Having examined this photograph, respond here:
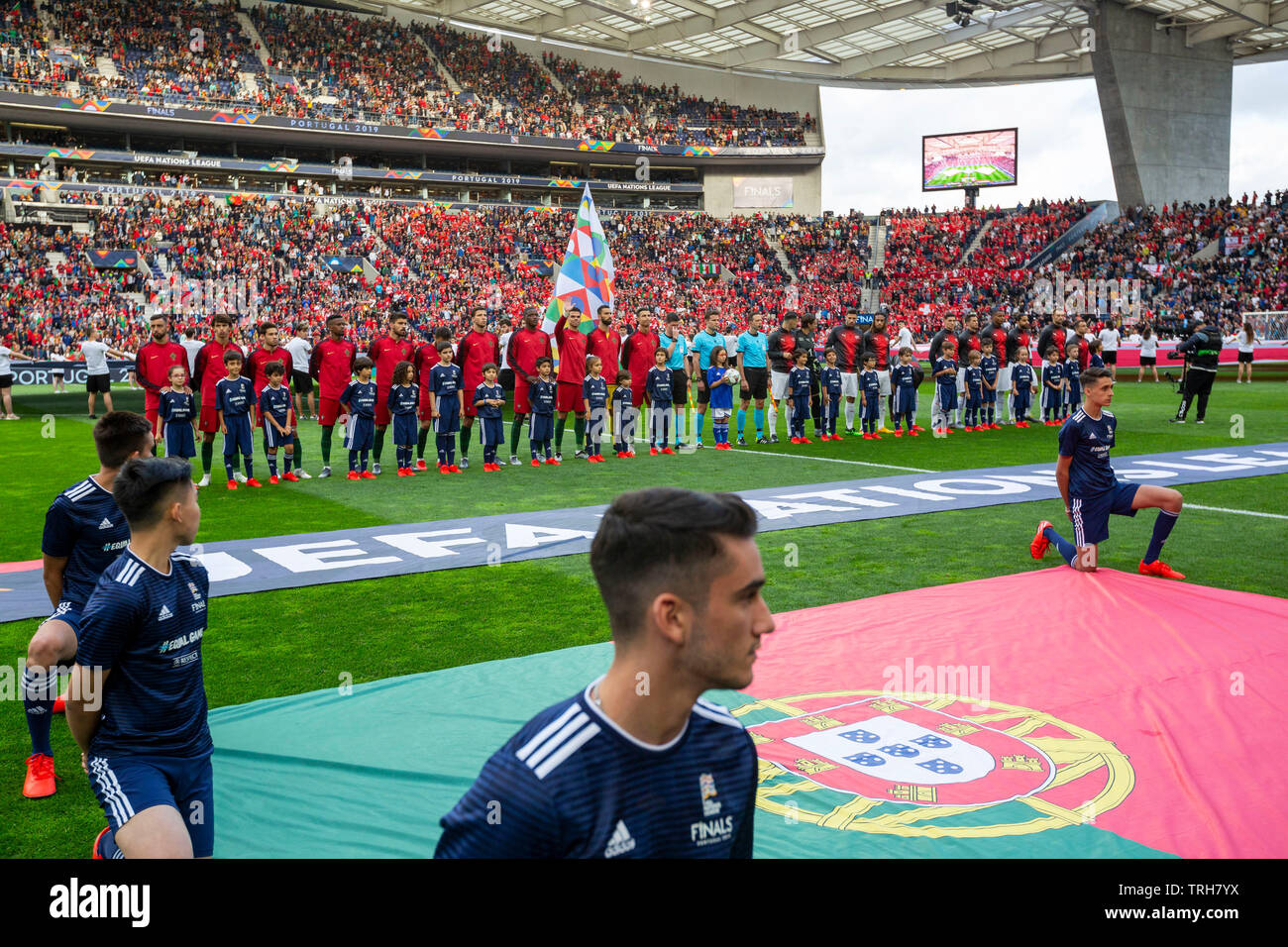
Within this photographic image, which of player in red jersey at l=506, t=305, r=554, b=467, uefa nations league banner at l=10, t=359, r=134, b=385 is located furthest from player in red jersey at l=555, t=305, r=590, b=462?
uefa nations league banner at l=10, t=359, r=134, b=385

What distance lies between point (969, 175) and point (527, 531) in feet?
153

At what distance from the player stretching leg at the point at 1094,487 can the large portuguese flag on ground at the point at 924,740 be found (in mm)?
1187

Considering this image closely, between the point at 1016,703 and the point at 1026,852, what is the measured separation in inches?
60.9

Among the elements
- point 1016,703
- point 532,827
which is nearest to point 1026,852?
point 1016,703

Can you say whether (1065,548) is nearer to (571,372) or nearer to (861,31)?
(571,372)

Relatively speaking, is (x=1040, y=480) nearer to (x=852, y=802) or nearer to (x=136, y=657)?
(x=852, y=802)

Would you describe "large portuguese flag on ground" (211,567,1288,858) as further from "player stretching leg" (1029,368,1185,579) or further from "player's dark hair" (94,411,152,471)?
"player's dark hair" (94,411,152,471)

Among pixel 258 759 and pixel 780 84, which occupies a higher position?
pixel 780 84

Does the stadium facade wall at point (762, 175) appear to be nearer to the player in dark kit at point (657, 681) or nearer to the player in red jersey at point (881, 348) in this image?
the player in red jersey at point (881, 348)

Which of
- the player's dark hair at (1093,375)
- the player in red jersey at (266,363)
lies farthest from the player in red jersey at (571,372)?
the player's dark hair at (1093,375)

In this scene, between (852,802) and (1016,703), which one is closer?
(852,802)

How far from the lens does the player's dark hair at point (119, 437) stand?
172 inches

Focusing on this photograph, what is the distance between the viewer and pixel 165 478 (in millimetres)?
3420
